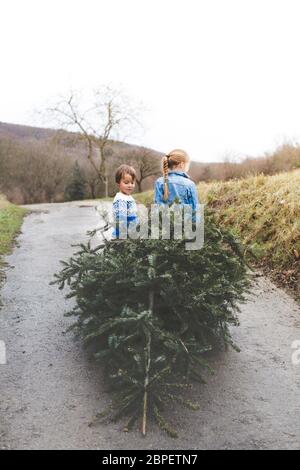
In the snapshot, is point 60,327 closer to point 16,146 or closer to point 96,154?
point 96,154

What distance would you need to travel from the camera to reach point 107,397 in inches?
148

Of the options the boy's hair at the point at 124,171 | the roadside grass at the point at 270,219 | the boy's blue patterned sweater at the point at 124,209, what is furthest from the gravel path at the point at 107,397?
the boy's hair at the point at 124,171

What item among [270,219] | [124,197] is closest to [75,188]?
[270,219]

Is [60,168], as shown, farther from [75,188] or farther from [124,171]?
[124,171]

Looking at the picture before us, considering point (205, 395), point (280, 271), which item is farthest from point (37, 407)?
point (280, 271)

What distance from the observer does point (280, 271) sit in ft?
22.7

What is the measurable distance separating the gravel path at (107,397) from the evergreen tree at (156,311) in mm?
168

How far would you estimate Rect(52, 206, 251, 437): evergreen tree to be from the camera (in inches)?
140

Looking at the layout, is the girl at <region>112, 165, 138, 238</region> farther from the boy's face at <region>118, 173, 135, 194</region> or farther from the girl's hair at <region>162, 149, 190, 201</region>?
the girl's hair at <region>162, 149, 190, 201</region>

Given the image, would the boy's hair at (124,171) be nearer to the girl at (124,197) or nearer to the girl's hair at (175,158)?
the girl at (124,197)

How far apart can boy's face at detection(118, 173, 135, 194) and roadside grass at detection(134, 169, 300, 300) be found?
Answer: 3.94 ft

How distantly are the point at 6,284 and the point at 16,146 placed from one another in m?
39.0

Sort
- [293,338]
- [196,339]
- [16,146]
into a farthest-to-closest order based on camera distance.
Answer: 1. [16,146]
2. [293,338]
3. [196,339]
